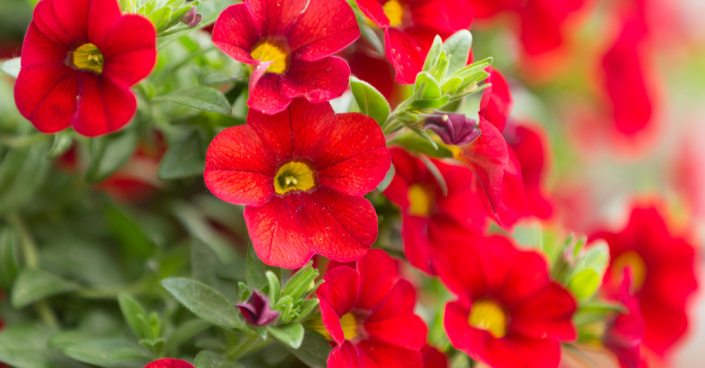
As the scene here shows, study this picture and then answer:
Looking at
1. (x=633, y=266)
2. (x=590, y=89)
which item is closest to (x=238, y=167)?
(x=633, y=266)

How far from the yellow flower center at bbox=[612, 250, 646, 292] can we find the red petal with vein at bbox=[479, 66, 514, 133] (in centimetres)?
36

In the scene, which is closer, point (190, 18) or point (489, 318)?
point (190, 18)

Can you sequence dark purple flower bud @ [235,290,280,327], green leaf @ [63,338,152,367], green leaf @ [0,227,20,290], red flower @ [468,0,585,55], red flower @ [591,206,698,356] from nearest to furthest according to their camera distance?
dark purple flower bud @ [235,290,280,327], green leaf @ [63,338,152,367], green leaf @ [0,227,20,290], red flower @ [591,206,698,356], red flower @ [468,0,585,55]

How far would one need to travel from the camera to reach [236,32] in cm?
52

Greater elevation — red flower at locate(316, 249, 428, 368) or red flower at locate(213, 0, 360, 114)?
red flower at locate(213, 0, 360, 114)

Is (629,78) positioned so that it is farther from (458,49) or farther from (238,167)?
(238,167)

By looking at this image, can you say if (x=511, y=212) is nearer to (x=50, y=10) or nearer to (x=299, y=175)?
(x=299, y=175)

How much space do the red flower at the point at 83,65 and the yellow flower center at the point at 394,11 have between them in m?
0.25

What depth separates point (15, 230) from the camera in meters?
0.76

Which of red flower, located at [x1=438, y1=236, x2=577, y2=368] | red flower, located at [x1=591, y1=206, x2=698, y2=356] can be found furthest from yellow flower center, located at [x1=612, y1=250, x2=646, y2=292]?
red flower, located at [x1=438, y1=236, x2=577, y2=368]

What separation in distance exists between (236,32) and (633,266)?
680 millimetres

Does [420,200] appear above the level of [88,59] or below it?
below

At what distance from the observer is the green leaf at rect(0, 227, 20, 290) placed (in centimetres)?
72

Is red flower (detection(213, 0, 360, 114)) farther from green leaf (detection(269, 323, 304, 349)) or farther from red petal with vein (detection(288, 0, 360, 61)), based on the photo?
green leaf (detection(269, 323, 304, 349))
